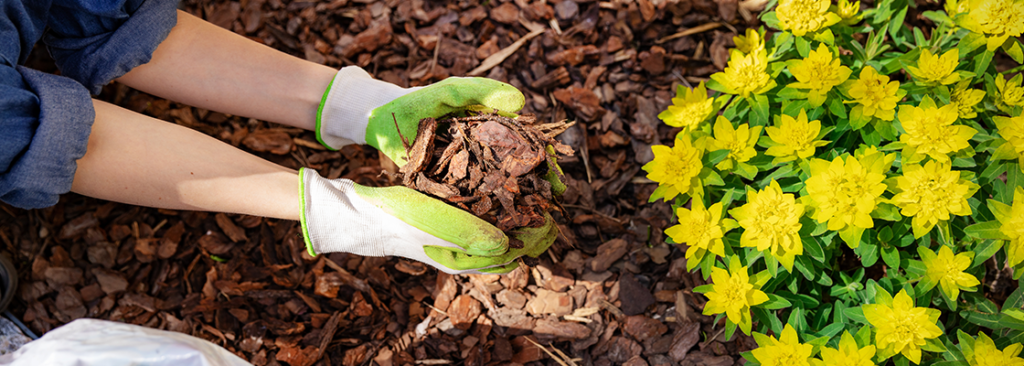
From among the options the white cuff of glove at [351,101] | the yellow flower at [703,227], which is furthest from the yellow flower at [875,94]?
the white cuff of glove at [351,101]

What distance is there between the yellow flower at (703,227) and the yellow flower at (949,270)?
53 cm

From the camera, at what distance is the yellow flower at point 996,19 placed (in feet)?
5.07

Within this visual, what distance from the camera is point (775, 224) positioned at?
5.00ft

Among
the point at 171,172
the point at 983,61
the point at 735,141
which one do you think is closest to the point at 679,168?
the point at 735,141

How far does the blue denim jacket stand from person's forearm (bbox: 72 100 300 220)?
3.6 inches

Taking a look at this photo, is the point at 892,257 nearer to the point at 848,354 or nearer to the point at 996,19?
the point at 848,354

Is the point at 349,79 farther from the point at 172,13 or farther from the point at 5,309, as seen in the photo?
the point at 5,309

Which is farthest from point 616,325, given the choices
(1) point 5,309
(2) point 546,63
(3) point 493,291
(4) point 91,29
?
(1) point 5,309

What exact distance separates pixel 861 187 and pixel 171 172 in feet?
6.61

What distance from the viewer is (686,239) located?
5.53 ft

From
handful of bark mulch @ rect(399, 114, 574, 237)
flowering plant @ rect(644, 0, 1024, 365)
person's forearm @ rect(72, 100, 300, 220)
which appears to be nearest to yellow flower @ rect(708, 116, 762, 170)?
flowering plant @ rect(644, 0, 1024, 365)

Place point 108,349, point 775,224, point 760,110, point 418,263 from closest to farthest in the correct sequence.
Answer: point 108,349 < point 775,224 < point 760,110 < point 418,263

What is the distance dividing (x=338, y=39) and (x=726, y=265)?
199 centimetres

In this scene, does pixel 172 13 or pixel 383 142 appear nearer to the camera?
pixel 172 13
